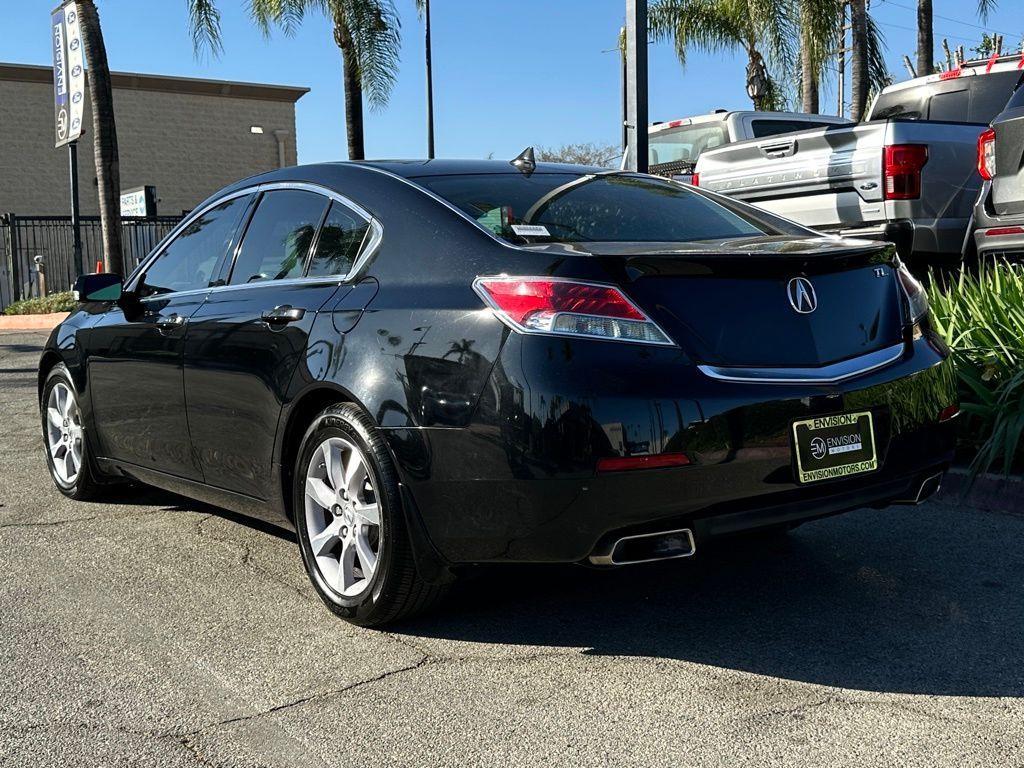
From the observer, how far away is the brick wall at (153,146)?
36531mm

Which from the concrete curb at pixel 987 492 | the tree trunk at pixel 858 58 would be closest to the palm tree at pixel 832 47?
the tree trunk at pixel 858 58

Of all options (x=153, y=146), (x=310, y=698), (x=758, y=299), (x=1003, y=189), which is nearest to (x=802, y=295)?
(x=758, y=299)

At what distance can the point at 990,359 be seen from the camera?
627cm

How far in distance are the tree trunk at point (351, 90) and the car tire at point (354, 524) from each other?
19.5 m

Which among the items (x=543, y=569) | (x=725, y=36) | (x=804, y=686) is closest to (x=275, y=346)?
(x=543, y=569)

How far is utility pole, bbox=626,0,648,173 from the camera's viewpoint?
9773 mm

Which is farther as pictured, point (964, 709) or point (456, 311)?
point (456, 311)

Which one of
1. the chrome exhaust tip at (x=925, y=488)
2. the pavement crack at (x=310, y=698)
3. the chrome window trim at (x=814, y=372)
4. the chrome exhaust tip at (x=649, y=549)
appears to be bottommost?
the pavement crack at (x=310, y=698)

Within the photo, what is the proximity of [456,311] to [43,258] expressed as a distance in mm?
24537

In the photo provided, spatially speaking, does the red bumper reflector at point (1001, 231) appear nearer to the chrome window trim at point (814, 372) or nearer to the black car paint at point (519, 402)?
the black car paint at point (519, 402)

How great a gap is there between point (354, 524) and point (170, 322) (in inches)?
60.4

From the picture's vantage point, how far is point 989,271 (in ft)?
23.6

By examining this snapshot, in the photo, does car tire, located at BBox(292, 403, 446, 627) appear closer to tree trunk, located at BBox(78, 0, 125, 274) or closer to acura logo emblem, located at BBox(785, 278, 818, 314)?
acura logo emblem, located at BBox(785, 278, 818, 314)

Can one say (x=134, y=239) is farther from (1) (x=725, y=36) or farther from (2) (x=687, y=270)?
(2) (x=687, y=270)
